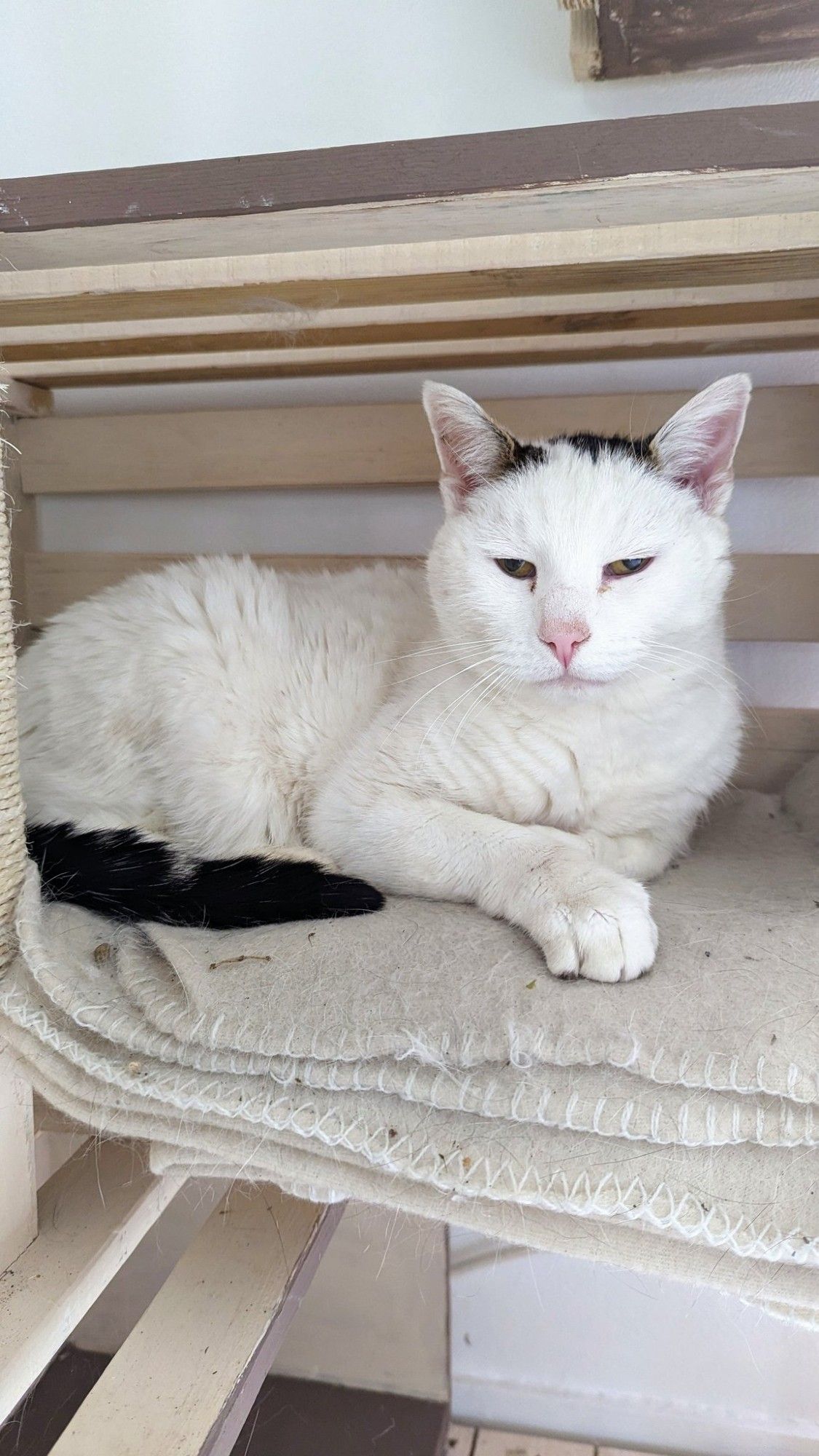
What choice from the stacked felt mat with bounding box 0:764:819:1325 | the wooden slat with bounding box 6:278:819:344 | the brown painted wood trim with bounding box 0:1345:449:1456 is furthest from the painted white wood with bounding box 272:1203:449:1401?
the wooden slat with bounding box 6:278:819:344

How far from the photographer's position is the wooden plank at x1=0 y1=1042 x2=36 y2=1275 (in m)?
0.97

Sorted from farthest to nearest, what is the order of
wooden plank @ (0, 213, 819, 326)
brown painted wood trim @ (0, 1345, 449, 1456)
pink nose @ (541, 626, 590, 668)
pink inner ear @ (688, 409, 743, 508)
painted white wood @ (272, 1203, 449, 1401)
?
painted white wood @ (272, 1203, 449, 1401) → brown painted wood trim @ (0, 1345, 449, 1456) → pink inner ear @ (688, 409, 743, 508) → pink nose @ (541, 626, 590, 668) → wooden plank @ (0, 213, 819, 326)

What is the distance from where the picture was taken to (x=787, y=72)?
5.25 feet

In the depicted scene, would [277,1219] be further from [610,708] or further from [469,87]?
[469,87]

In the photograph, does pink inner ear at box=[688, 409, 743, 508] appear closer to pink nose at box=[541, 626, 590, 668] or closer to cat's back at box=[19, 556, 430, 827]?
pink nose at box=[541, 626, 590, 668]

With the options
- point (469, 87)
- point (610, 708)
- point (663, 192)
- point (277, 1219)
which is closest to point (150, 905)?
point (277, 1219)

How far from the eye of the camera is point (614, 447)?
3.94 feet

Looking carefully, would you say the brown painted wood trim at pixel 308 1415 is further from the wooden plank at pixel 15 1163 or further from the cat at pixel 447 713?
the cat at pixel 447 713

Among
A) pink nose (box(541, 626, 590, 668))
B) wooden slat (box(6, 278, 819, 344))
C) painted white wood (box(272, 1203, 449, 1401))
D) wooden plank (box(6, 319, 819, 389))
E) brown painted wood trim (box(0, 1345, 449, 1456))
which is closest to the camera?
pink nose (box(541, 626, 590, 668))

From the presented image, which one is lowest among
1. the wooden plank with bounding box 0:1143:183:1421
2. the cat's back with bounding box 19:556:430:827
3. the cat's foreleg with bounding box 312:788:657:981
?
the wooden plank with bounding box 0:1143:183:1421

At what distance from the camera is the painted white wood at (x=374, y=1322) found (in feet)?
5.72

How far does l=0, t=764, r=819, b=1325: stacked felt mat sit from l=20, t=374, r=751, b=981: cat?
75mm

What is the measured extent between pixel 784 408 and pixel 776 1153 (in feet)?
4.02

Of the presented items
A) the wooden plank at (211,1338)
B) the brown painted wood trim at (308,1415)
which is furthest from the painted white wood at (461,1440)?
the wooden plank at (211,1338)
